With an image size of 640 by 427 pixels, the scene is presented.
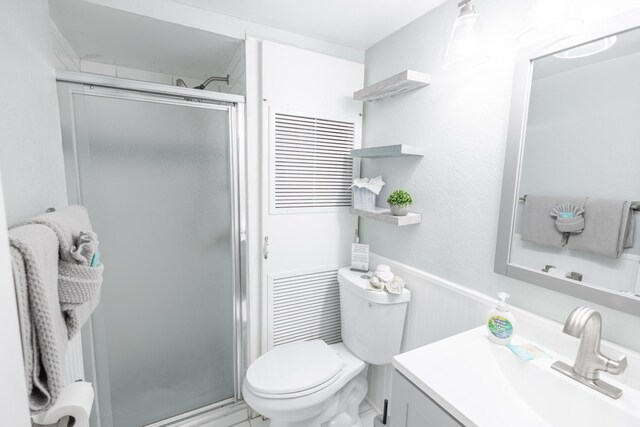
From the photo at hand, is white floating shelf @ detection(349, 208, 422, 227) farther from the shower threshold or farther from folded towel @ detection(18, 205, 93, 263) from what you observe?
the shower threshold

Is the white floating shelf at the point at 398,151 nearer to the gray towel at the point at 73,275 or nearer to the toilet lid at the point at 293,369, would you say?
the toilet lid at the point at 293,369

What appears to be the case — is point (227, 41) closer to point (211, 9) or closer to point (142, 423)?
point (211, 9)

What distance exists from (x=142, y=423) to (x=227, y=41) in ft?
6.80

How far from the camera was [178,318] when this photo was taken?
153 centimetres

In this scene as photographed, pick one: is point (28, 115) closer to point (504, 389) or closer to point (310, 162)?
point (310, 162)

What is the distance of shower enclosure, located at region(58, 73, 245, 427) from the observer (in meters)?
1.30

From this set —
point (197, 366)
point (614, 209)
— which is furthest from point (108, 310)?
point (614, 209)

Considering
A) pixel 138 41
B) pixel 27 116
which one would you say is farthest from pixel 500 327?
pixel 138 41

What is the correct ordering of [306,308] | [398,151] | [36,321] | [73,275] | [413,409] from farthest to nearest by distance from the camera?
[306,308] → [398,151] → [413,409] → [73,275] → [36,321]

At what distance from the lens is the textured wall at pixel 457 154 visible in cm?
100

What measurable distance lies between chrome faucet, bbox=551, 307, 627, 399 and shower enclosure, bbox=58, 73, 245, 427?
4.59 ft

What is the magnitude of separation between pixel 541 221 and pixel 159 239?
1.64 metres

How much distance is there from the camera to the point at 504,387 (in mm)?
863

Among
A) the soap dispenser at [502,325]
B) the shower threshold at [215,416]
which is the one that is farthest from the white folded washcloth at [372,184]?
the shower threshold at [215,416]
